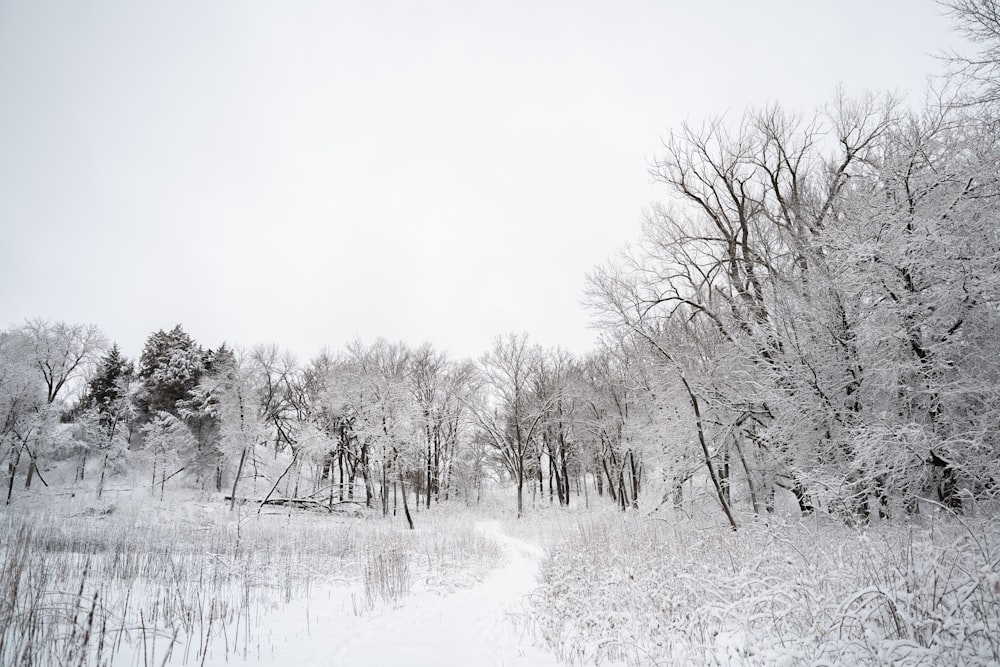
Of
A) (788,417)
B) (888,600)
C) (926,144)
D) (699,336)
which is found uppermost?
(926,144)

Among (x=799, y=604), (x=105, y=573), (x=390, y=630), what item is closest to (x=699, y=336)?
(x=799, y=604)

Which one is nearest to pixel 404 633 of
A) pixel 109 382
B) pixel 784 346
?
pixel 784 346

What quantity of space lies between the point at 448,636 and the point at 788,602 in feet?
14.3

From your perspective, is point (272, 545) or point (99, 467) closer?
point (272, 545)

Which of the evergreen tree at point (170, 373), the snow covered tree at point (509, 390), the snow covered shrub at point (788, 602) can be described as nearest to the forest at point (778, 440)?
the snow covered shrub at point (788, 602)

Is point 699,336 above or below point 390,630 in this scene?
above

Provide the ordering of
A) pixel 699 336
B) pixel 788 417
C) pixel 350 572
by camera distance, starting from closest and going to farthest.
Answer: pixel 788 417
pixel 350 572
pixel 699 336

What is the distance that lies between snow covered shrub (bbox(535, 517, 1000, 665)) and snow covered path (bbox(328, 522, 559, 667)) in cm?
57

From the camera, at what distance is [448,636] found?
586cm

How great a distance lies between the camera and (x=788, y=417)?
29.4ft

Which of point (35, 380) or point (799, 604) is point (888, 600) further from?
point (35, 380)

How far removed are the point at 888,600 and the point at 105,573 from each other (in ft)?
35.7

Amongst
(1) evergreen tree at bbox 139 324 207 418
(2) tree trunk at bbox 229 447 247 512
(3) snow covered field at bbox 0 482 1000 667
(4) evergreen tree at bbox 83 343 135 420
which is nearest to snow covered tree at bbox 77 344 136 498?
(4) evergreen tree at bbox 83 343 135 420

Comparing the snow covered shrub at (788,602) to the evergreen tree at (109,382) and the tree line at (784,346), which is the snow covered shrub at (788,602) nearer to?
the tree line at (784,346)
